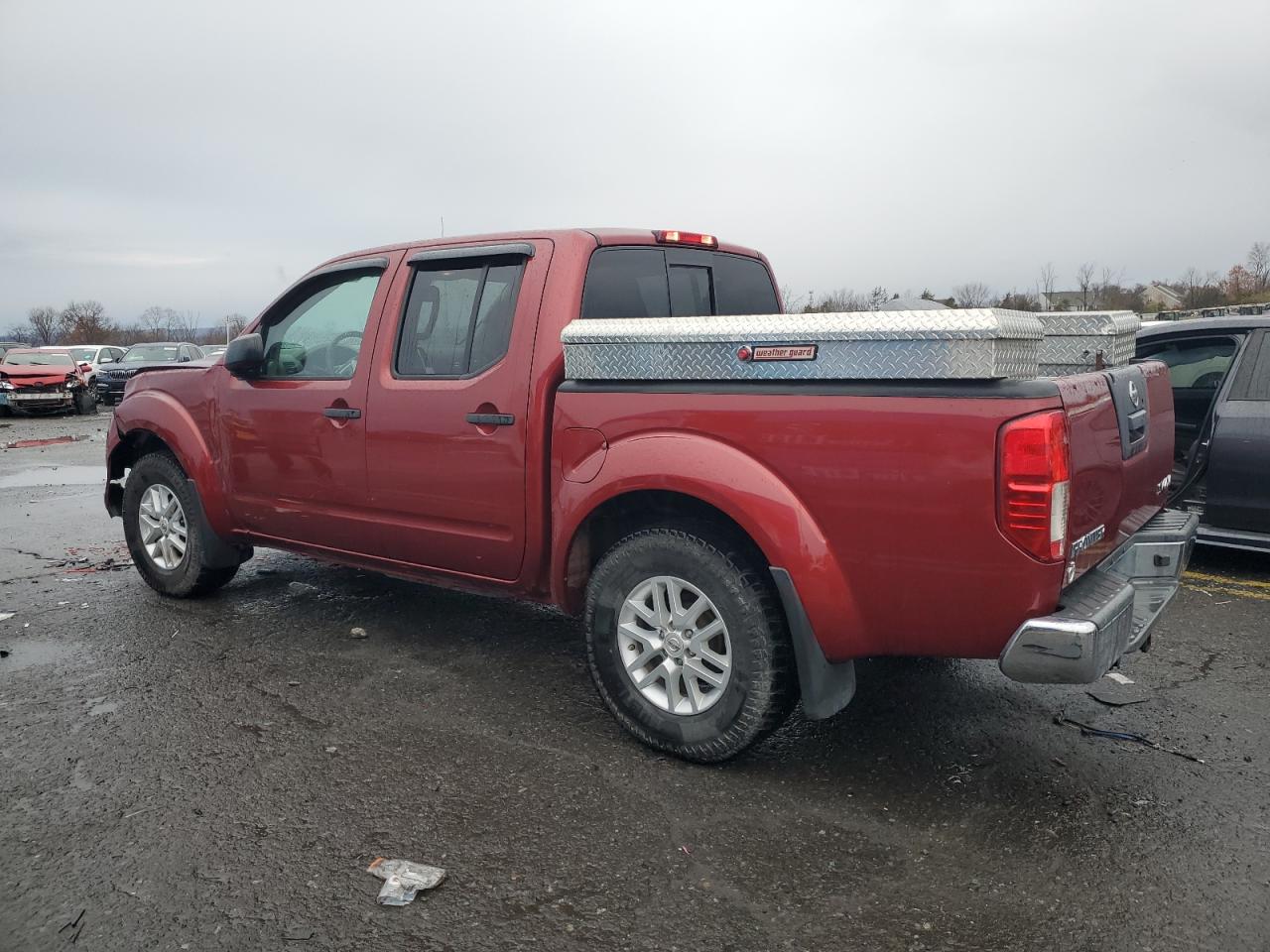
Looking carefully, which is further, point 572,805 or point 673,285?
point 673,285

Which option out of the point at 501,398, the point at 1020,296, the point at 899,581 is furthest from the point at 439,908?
the point at 1020,296

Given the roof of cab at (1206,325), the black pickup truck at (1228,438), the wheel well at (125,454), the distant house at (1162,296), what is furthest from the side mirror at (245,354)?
the distant house at (1162,296)

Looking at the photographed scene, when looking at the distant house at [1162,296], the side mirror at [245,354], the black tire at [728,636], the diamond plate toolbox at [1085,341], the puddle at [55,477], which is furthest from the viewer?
the distant house at [1162,296]

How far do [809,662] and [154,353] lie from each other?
24.7m

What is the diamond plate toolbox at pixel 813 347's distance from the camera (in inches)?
107

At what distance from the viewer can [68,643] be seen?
4.83m

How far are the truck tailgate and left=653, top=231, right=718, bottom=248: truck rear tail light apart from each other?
1.91 metres

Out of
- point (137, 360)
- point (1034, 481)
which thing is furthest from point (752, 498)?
point (137, 360)

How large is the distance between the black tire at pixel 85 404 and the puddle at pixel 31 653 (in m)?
21.0

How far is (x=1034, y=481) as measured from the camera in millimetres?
2652

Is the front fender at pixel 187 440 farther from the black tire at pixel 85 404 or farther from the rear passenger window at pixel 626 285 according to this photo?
the black tire at pixel 85 404

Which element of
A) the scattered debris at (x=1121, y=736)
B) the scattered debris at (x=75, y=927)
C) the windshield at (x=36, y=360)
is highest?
the windshield at (x=36, y=360)

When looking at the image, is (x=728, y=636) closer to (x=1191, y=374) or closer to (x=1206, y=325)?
(x=1206, y=325)

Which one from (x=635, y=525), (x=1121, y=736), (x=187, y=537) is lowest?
(x=1121, y=736)
